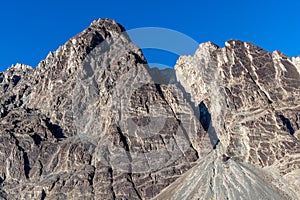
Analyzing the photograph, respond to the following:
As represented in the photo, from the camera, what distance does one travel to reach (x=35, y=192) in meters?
198

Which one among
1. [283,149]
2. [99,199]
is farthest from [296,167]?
[99,199]

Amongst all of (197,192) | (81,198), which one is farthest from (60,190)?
(197,192)

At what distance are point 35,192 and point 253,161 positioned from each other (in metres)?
100

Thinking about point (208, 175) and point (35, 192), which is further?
point (35, 192)

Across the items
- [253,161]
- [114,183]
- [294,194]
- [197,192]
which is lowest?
[294,194]

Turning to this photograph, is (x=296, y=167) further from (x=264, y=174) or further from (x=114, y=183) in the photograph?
(x=114, y=183)

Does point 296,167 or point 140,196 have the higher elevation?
point 140,196

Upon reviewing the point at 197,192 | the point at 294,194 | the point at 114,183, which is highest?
the point at 114,183

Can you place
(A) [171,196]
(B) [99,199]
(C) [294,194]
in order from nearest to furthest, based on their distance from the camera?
(C) [294,194], (A) [171,196], (B) [99,199]

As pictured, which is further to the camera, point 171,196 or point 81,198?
point 81,198

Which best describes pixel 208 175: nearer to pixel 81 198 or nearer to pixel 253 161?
pixel 253 161

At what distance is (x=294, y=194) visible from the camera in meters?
164

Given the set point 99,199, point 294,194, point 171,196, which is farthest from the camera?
point 99,199

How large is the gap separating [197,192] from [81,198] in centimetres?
5475
